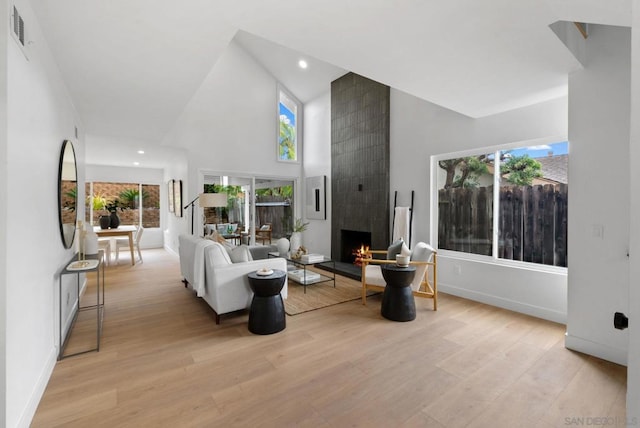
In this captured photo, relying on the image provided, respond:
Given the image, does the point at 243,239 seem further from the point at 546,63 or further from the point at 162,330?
the point at 546,63

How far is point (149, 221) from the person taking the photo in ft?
28.3

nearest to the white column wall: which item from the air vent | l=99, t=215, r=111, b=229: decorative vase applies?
the air vent

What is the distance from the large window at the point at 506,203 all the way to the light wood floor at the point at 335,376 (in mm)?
929

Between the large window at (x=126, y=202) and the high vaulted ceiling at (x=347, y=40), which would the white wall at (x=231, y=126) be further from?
the high vaulted ceiling at (x=347, y=40)

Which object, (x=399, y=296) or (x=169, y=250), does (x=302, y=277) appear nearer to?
(x=399, y=296)

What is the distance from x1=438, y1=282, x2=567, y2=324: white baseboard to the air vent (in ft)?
15.7

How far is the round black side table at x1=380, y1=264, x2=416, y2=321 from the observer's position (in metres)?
3.26

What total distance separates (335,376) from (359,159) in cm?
409

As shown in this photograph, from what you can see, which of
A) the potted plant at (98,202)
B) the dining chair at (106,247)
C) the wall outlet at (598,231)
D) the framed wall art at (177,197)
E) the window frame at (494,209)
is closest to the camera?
the wall outlet at (598,231)

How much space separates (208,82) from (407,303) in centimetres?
550

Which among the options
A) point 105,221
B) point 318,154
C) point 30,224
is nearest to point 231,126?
point 318,154

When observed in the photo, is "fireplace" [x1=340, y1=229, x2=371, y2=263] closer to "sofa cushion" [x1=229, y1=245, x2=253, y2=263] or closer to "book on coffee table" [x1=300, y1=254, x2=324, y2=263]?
"book on coffee table" [x1=300, y1=254, x2=324, y2=263]

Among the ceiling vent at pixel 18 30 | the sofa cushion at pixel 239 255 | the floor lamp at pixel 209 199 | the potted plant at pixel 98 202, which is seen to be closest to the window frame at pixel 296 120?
the floor lamp at pixel 209 199

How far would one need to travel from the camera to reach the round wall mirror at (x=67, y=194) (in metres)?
2.53
